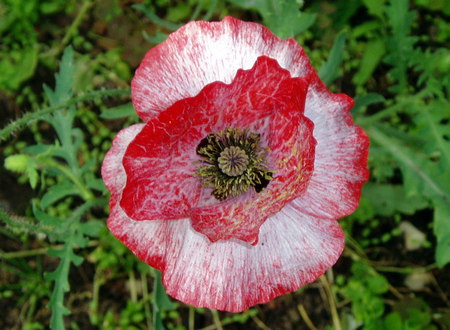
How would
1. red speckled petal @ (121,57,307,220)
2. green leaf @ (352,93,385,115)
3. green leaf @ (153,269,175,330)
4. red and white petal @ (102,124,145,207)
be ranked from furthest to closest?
green leaf @ (352,93,385,115) < green leaf @ (153,269,175,330) < red and white petal @ (102,124,145,207) < red speckled petal @ (121,57,307,220)

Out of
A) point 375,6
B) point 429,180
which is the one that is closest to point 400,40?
point 375,6

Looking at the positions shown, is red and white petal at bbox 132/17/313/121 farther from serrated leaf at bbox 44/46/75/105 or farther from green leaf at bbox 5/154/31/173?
serrated leaf at bbox 44/46/75/105

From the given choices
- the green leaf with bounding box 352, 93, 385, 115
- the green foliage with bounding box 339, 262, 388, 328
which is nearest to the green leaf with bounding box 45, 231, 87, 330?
the green leaf with bounding box 352, 93, 385, 115

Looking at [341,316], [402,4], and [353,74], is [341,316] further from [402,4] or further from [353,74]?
[402,4]

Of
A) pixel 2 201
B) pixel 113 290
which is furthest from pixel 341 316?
pixel 2 201

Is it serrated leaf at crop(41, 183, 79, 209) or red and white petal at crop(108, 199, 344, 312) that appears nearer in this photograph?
red and white petal at crop(108, 199, 344, 312)

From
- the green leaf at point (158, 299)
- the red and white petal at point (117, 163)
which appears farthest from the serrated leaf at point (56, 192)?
the red and white petal at point (117, 163)

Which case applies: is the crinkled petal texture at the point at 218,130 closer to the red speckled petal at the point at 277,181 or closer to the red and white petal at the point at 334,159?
the red speckled petal at the point at 277,181
